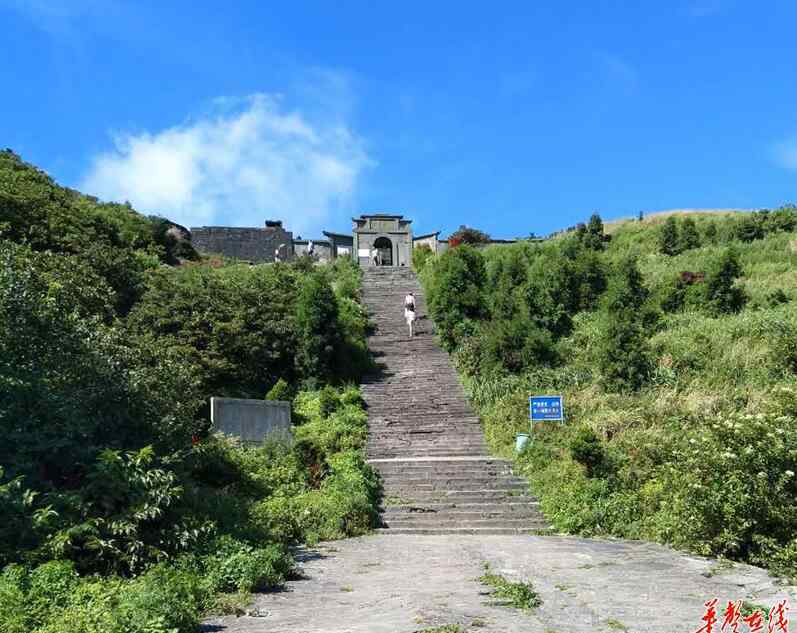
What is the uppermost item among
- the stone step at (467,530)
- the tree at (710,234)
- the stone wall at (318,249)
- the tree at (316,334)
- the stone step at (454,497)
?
the stone wall at (318,249)

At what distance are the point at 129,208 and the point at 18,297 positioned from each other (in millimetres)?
27246

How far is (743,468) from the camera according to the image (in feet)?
29.8

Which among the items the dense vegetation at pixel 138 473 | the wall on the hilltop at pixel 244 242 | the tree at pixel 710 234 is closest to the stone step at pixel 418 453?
the dense vegetation at pixel 138 473

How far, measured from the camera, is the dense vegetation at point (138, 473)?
21.6 ft

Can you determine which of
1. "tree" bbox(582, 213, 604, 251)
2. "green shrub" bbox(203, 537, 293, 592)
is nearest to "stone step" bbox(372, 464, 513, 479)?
"green shrub" bbox(203, 537, 293, 592)

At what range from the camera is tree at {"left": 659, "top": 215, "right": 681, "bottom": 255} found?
32.0m

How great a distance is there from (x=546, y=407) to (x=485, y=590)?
8.18 metres

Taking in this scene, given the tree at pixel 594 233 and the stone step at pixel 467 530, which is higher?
the tree at pixel 594 233

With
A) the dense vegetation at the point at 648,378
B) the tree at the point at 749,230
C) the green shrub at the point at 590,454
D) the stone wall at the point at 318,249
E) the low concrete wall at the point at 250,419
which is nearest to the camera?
the dense vegetation at the point at 648,378

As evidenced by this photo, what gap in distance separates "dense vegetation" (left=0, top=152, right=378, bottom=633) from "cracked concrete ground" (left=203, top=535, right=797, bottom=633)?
617mm

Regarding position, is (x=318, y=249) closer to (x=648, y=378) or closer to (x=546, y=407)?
(x=648, y=378)

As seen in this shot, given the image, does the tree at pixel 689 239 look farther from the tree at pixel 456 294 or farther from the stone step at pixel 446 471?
the stone step at pixel 446 471

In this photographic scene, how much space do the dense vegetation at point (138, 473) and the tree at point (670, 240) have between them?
62.9ft

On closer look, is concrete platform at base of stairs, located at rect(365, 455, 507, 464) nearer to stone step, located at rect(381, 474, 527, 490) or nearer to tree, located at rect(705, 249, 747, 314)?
stone step, located at rect(381, 474, 527, 490)
